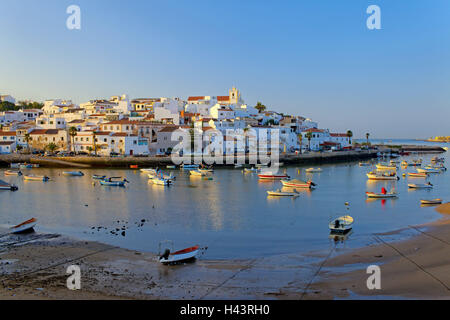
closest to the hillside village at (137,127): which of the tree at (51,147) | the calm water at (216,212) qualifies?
the tree at (51,147)

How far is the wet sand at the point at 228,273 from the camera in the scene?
11.5m

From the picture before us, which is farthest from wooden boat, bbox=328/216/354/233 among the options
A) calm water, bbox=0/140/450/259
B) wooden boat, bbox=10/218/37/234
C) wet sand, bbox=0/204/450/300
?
wooden boat, bbox=10/218/37/234

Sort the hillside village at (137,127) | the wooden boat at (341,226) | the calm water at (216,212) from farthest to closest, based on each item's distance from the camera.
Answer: the hillside village at (137,127) < the wooden boat at (341,226) < the calm water at (216,212)

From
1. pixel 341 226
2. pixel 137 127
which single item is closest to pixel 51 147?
pixel 137 127

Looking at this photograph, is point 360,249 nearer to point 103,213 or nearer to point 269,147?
point 103,213

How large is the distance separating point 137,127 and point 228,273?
5595 cm

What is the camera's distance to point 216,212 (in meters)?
25.5

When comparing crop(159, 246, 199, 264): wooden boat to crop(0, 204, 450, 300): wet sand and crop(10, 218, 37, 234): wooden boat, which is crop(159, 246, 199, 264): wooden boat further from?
crop(10, 218, 37, 234): wooden boat

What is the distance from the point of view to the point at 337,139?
3590 inches

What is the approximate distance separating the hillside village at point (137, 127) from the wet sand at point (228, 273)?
4859 centimetres

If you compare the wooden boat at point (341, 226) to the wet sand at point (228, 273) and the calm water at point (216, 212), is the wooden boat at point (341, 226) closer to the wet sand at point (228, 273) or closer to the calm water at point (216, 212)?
the calm water at point (216, 212)
